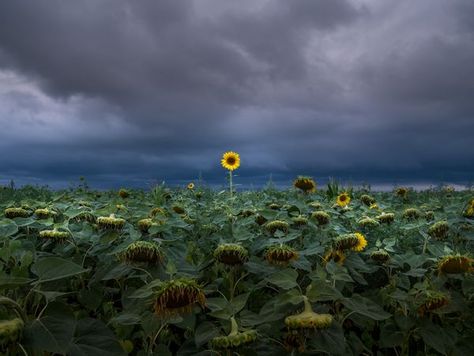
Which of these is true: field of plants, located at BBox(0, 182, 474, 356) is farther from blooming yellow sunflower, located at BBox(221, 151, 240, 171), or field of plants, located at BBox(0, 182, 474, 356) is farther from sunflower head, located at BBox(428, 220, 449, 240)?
blooming yellow sunflower, located at BBox(221, 151, 240, 171)

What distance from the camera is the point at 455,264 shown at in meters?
2.50

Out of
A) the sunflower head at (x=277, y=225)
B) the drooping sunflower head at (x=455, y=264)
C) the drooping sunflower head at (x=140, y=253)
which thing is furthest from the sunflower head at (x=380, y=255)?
the drooping sunflower head at (x=140, y=253)

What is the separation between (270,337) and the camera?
2072mm

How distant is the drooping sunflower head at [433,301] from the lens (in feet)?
7.19

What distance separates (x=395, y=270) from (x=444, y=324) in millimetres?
718

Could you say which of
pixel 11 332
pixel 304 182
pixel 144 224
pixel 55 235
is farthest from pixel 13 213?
pixel 304 182

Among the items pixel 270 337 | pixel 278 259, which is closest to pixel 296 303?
pixel 270 337

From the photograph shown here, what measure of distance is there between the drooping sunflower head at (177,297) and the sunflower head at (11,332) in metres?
0.48

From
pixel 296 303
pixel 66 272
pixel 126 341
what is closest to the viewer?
pixel 66 272

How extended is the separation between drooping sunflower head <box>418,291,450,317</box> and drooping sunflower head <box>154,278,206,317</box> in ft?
3.41

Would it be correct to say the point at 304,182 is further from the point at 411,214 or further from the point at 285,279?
the point at 285,279

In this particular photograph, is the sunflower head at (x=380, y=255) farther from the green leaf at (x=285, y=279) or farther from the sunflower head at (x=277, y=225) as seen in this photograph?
the green leaf at (x=285, y=279)

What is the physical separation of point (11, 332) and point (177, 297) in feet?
1.82

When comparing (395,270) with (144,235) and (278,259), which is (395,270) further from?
(144,235)
